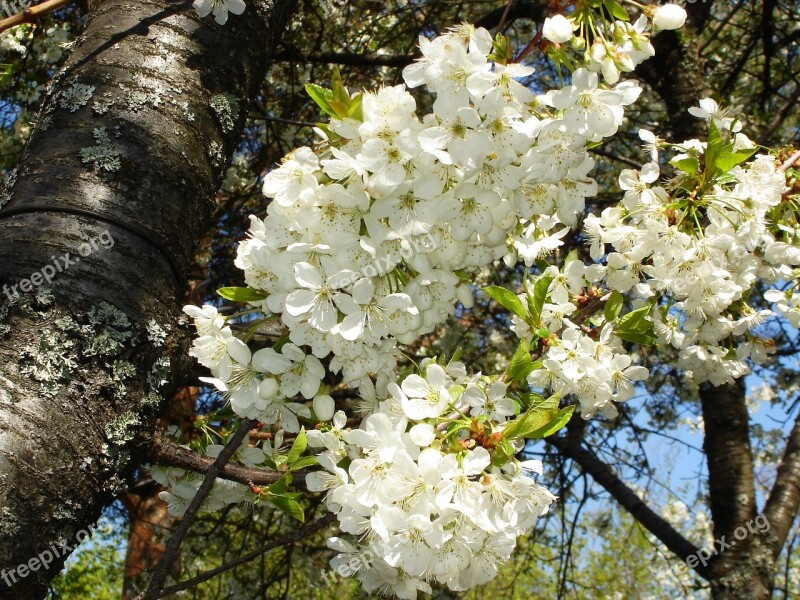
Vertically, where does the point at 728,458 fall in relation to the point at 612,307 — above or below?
above

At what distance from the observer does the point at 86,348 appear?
1.20 m

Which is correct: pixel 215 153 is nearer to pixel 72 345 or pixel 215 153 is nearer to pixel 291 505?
pixel 72 345

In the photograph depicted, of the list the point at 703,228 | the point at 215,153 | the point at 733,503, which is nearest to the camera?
the point at 215,153

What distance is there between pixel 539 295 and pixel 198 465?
34.5 inches

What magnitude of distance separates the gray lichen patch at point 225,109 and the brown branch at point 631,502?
2585 mm

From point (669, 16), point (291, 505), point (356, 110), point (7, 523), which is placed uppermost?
point (669, 16)

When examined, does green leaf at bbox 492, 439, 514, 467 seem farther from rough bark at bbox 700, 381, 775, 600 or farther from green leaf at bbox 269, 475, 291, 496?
rough bark at bbox 700, 381, 775, 600

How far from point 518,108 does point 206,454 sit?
1149mm

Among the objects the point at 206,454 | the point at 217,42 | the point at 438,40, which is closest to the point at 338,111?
the point at 438,40

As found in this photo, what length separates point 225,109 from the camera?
1.57 metres

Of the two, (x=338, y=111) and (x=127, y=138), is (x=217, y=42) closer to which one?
(x=127, y=138)

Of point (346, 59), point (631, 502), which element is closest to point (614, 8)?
point (346, 59)

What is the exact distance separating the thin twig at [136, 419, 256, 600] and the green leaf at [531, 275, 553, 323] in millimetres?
704

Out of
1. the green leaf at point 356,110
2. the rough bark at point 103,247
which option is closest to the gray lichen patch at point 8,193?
the rough bark at point 103,247
